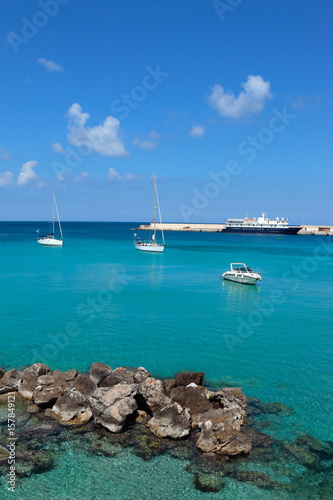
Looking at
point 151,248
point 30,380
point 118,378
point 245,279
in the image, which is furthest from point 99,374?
point 151,248

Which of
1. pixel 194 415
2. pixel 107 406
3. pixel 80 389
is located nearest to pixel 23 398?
pixel 80 389

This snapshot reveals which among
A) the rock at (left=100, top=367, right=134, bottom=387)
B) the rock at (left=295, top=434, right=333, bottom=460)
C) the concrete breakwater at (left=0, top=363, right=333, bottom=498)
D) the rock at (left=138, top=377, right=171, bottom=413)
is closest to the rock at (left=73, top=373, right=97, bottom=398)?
the concrete breakwater at (left=0, top=363, right=333, bottom=498)

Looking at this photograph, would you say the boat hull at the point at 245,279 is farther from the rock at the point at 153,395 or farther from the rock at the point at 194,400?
the rock at the point at 153,395

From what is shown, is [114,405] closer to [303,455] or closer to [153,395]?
[153,395]

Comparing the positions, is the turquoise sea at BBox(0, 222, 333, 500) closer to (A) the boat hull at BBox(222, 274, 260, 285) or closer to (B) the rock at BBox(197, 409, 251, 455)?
(A) the boat hull at BBox(222, 274, 260, 285)

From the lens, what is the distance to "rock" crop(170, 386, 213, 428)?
14555 mm

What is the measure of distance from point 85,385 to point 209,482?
7.00m

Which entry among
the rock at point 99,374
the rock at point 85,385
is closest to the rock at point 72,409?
the rock at point 85,385

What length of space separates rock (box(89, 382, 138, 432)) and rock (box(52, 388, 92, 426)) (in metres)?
0.57

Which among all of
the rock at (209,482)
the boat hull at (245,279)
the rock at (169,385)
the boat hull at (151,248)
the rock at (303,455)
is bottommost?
the rock at (209,482)

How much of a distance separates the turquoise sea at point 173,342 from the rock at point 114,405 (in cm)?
133

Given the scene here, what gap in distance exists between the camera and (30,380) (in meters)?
16.9

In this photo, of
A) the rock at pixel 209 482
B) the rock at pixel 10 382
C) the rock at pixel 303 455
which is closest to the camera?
the rock at pixel 209 482

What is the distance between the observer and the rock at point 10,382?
16692mm
